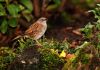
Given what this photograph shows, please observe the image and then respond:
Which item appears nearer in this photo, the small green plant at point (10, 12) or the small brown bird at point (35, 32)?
the small brown bird at point (35, 32)

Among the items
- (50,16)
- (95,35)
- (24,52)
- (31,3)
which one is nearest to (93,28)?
(95,35)

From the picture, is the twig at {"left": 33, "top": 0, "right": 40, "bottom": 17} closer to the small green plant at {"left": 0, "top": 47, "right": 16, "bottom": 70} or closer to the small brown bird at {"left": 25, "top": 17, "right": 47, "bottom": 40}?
the small brown bird at {"left": 25, "top": 17, "right": 47, "bottom": 40}

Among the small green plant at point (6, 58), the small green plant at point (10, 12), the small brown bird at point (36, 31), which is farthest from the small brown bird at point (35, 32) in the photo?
the small green plant at point (10, 12)

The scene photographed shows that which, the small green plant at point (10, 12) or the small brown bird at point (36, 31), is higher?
the small green plant at point (10, 12)

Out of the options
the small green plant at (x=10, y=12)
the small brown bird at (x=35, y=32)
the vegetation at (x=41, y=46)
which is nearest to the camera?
the vegetation at (x=41, y=46)

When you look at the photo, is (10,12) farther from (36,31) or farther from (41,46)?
(41,46)

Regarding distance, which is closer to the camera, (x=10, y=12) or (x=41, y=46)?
(x=41, y=46)

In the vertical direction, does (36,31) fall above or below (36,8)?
below

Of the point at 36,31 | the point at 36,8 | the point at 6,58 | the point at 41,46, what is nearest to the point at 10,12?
the point at 36,31

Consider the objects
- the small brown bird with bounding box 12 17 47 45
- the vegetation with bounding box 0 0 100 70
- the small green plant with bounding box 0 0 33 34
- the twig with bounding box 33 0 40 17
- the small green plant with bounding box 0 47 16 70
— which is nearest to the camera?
the vegetation with bounding box 0 0 100 70

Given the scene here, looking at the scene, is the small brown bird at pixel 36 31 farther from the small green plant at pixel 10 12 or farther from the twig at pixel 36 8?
the twig at pixel 36 8

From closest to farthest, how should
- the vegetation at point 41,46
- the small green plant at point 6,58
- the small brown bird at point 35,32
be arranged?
the vegetation at point 41,46 < the small green plant at point 6,58 < the small brown bird at point 35,32

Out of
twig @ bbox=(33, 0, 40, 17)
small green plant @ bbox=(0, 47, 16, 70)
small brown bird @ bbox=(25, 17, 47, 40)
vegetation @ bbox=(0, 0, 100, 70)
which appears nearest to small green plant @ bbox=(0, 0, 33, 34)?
vegetation @ bbox=(0, 0, 100, 70)

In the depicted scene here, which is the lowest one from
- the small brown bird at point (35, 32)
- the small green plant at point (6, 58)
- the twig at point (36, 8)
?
the small green plant at point (6, 58)
